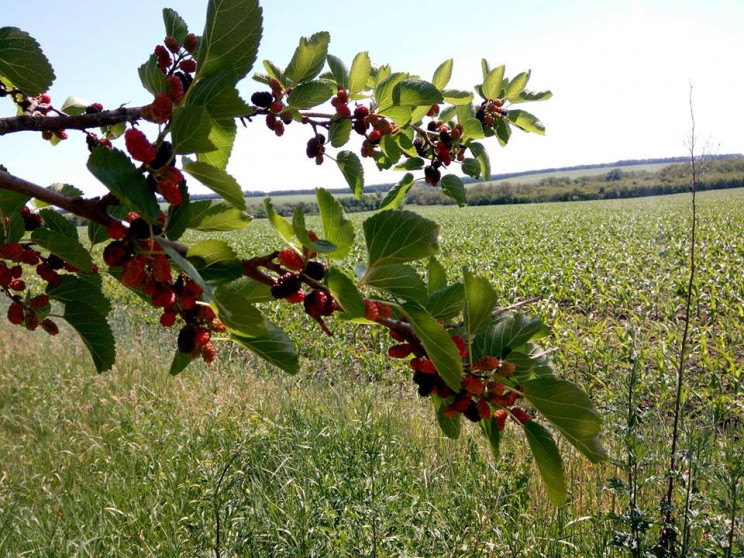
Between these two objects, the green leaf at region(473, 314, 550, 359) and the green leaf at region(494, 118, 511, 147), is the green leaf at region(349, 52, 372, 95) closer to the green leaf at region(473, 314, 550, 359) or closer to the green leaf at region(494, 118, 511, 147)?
the green leaf at region(494, 118, 511, 147)

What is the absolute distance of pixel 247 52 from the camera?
61cm

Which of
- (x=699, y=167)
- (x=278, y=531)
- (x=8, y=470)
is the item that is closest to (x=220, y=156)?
(x=699, y=167)

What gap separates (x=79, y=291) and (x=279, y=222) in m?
0.47

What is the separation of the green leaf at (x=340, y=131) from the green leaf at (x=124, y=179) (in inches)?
25.2

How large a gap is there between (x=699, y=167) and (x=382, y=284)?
6.02ft

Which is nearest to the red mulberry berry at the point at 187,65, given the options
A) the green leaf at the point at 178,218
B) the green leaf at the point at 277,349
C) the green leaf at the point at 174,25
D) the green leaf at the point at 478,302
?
the green leaf at the point at 174,25

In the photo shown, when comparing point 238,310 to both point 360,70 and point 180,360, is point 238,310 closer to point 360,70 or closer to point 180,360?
point 180,360

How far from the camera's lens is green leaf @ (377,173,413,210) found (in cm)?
113

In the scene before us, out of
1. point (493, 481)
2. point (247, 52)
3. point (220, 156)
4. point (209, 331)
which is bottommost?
point (493, 481)

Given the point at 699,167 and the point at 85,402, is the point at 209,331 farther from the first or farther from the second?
the point at 85,402

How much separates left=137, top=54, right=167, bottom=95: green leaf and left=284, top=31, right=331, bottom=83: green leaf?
0.82 ft

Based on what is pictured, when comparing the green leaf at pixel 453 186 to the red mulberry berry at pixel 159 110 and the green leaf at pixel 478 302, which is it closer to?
the green leaf at pixel 478 302

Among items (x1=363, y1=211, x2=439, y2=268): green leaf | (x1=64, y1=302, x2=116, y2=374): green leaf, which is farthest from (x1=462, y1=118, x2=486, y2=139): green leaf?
(x1=64, y1=302, x2=116, y2=374): green leaf

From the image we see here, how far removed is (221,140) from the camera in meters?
0.68
